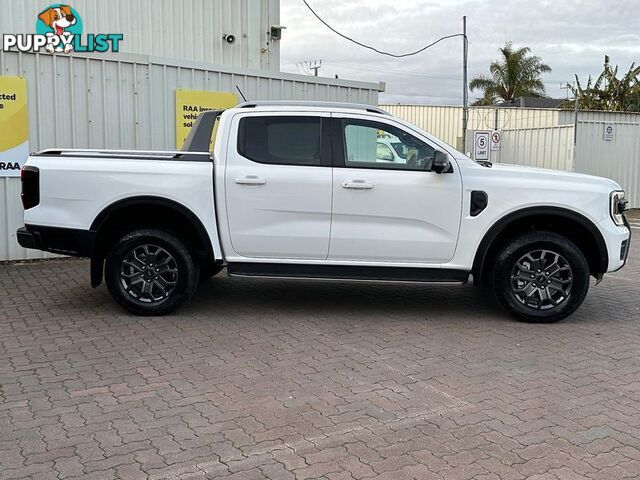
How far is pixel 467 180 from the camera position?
619cm

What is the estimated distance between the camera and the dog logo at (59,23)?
12008 mm

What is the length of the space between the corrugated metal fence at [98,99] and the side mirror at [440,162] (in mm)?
5191

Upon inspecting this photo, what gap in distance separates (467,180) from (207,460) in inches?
144

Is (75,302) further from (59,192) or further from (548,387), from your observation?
(548,387)

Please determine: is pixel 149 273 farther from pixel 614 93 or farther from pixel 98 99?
pixel 614 93

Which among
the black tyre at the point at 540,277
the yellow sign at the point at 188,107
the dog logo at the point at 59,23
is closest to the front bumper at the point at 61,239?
the black tyre at the point at 540,277

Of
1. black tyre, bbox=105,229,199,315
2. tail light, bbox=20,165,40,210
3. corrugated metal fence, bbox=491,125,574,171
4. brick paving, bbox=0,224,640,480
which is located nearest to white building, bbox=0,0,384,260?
brick paving, bbox=0,224,640,480

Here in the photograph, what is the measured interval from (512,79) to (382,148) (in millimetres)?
43343

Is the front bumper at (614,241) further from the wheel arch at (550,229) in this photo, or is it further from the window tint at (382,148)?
the window tint at (382,148)

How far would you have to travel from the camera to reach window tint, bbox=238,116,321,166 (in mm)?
6277

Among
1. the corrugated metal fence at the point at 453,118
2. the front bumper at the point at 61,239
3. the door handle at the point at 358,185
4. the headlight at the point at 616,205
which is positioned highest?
the corrugated metal fence at the point at 453,118

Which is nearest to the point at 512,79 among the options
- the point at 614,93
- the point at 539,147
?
the point at 614,93

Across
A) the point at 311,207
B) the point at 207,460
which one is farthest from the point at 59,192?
the point at 207,460

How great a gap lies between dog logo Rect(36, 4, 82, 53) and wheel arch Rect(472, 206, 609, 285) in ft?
29.2
